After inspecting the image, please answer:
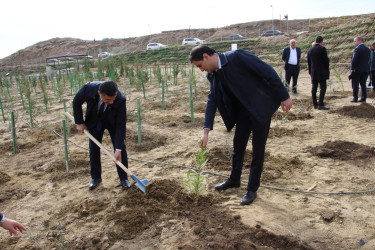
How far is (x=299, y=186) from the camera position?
3.14m

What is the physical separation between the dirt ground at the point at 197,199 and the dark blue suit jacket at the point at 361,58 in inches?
64.9

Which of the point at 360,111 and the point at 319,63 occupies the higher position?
the point at 319,63

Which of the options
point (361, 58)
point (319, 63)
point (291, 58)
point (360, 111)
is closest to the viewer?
point (360, 111)

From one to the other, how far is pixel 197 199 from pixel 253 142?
0.77m

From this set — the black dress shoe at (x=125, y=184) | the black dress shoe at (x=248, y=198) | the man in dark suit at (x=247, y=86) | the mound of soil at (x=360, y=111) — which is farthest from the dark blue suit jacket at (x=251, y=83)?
the mound of soil at (x=360, y=111)

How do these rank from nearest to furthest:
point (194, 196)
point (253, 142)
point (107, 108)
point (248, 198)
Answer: point (253, 142)
point (248, 198)
point (194, 196)
point (107, 108)

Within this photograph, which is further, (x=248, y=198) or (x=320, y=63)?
(x=320, y=63)

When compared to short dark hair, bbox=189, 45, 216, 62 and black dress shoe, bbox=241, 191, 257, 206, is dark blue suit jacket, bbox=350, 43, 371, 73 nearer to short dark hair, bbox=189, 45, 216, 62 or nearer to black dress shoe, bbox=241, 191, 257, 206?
black dress shoe, bbox=241, 191, 257, 206

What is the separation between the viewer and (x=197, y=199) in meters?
2.89

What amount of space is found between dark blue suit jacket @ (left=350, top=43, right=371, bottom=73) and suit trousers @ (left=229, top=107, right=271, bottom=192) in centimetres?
485

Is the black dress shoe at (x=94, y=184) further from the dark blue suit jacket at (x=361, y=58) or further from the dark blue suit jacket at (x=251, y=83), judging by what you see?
the dark blue suit jacket at (x=361, y=58)

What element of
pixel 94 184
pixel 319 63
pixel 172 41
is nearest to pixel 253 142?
pixel 94 184

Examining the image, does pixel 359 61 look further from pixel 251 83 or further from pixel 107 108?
pixel 107 108

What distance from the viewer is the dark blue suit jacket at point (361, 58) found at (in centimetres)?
636
